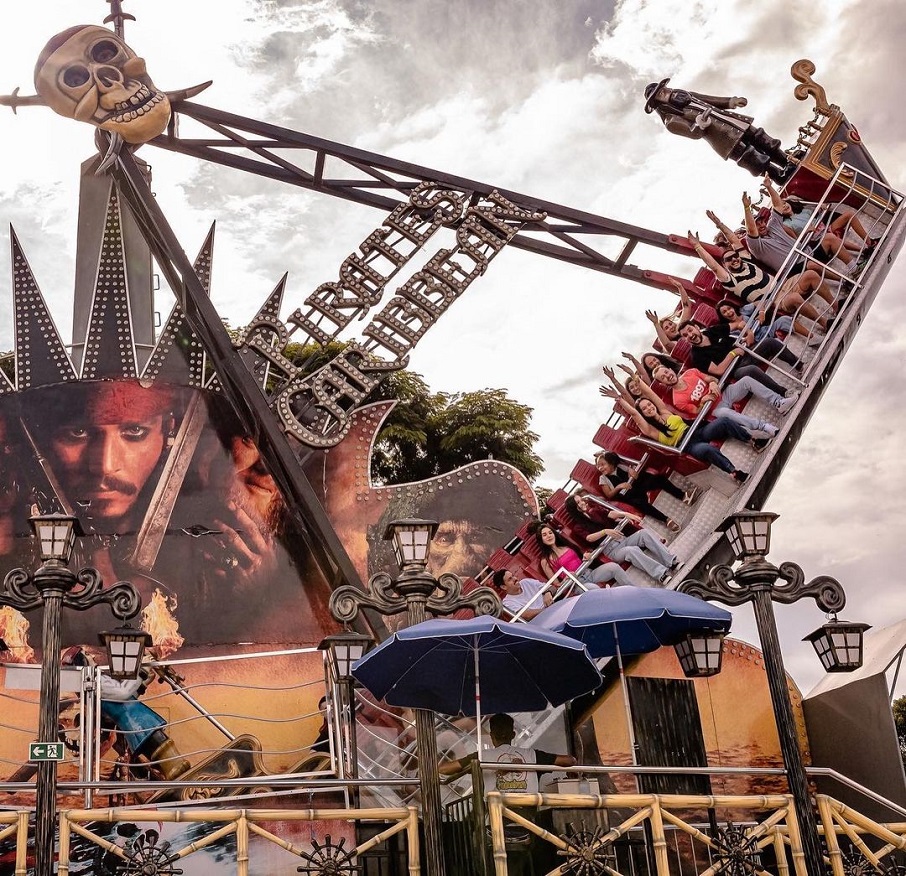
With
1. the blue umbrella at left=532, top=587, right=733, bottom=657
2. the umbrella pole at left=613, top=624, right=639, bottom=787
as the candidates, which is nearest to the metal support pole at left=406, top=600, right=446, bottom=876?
the blue umbrella at left=532, top=587, right=733, bottom=657

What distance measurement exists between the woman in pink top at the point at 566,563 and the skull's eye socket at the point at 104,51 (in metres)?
10.3

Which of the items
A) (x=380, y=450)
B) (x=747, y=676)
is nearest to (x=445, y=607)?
(x=747, y=676)

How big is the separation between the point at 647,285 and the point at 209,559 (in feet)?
32.8

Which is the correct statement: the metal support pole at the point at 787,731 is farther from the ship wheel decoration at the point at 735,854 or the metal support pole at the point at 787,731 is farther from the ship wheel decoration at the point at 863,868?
the ship wheel decoration at the point at 735,854

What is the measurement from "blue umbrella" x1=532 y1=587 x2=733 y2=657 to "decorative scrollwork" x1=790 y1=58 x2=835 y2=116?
11.2 meters

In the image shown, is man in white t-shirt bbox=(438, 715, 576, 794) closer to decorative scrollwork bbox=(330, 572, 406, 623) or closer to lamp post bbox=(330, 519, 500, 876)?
lamp post bbox=(330, 519, 500, 876)

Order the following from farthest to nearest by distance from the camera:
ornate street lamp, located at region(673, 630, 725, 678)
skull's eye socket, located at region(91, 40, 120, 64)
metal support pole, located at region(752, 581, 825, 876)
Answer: skull's eye socket, located at region(91, 40, 120, 64), ornate street lamp, located at region(673, 630, 725, 678), metal support pole, located at region(752, 581, 825, 876)

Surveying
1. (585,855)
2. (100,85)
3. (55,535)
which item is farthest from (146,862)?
(100,85)

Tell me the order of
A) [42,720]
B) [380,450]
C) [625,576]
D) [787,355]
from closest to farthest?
[42,720] < [625,576] < [787,355] < [380,450]

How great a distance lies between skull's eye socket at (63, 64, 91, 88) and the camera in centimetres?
1806

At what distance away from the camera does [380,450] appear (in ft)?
82.0

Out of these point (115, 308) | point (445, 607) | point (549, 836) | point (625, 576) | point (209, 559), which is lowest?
point (549, 836)

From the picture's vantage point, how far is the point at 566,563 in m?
15.3

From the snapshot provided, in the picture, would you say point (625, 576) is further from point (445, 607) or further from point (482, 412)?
point (482, 412)
